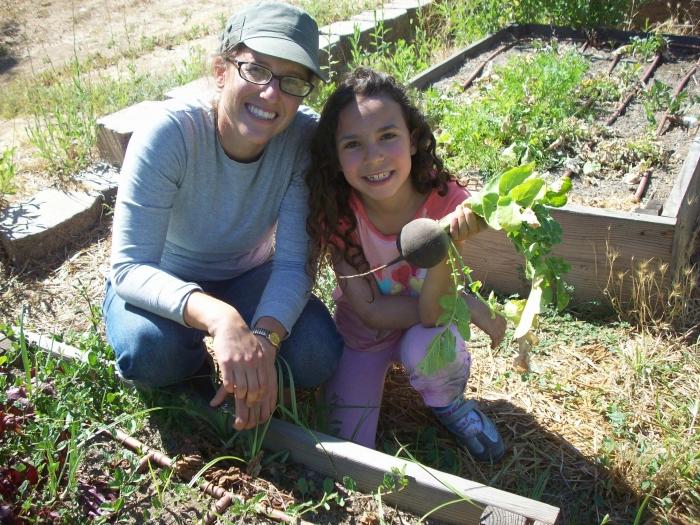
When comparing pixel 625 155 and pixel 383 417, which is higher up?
pixel 625 155

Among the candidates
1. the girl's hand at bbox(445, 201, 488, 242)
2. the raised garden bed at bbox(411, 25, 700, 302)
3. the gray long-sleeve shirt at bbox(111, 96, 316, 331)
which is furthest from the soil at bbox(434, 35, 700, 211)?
the gray long-sleeve shirt at bbox(111, 96, 316, 331)

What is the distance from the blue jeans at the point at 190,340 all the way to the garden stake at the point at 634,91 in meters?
2.35

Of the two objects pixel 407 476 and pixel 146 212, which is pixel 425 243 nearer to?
pixel 407 476

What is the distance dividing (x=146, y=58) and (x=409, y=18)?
2393mm

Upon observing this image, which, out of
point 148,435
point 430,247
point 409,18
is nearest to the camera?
point 430,247

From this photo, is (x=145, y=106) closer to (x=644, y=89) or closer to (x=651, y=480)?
(x=644, y=89)

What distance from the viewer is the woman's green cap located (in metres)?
2.17

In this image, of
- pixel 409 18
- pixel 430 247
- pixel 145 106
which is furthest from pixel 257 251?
pixel 409 18

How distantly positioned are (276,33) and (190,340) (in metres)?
1.00

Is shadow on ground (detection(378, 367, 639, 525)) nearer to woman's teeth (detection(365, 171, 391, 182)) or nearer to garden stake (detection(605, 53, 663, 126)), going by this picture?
woman's teeth (detection(365, 171, 391, 182))

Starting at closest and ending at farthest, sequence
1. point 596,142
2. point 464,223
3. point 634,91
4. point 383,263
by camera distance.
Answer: point 464,223
point 383,263
point 596,142
point 634,91

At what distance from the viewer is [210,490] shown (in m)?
2.11

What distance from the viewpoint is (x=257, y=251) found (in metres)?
2.72

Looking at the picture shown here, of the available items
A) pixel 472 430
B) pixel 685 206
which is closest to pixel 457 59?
pixel 685 206
